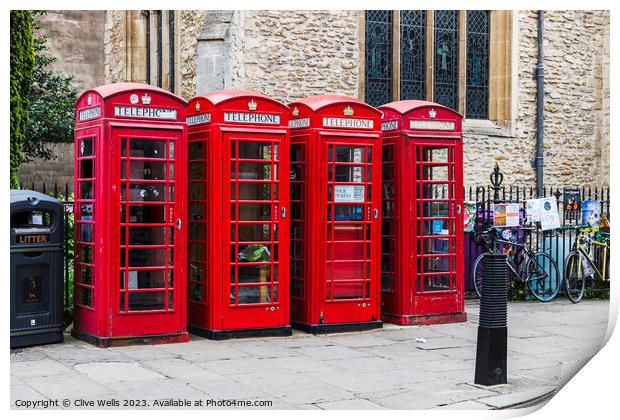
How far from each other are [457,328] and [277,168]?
9.55ft

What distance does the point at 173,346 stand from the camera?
8.87 metres

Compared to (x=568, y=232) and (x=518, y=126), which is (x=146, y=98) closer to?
(x=568, y=232)

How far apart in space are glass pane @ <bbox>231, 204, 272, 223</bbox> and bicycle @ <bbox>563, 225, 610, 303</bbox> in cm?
557

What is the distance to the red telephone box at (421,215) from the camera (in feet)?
34.1

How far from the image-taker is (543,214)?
13.8 metres

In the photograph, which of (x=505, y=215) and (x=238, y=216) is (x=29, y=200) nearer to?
(x=238, y=216)

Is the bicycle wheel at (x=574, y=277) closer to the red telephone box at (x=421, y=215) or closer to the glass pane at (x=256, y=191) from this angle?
the red telephone box at (x=421, y=215)

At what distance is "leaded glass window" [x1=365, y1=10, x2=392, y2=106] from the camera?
16.3m

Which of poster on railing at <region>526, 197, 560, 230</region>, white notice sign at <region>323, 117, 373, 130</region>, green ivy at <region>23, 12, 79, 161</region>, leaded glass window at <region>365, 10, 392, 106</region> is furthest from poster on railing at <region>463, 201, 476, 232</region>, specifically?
green ivy at <region>23, 12, 79, 161</region>

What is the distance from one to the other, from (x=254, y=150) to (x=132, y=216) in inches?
57.7

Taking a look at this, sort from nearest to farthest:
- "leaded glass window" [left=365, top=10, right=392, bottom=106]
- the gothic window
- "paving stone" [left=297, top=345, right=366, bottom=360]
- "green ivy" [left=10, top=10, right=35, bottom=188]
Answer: "paving stone" [left=297, top=345, right=366, bottom=360] < "green ivy" [left=10, top=10, right=35, bottom=188] < "leaded glass window" [left=365, top=10, right=392, bottom=106] < the gothic window

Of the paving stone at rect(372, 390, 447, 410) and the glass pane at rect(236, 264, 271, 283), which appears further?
the glass pane at rect(236, 264, 271, 283)

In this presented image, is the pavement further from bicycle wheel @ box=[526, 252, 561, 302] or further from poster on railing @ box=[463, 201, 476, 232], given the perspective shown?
poster on railing @ box=[463, 201, 476, 232]
